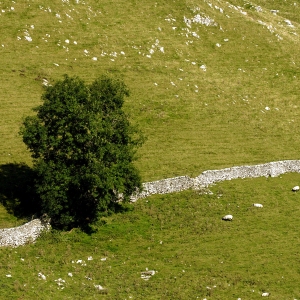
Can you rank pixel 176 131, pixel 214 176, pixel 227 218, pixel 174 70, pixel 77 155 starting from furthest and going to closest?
pixel 174 70, pixel 176 131, pixel 214 176, pixel 227 218, pixel 77 155

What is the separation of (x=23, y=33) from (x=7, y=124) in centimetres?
2008

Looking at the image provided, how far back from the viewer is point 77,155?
168 feet

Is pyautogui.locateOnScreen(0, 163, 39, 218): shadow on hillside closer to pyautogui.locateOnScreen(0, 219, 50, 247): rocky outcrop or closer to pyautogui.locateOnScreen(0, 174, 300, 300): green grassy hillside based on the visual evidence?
pyautogui.locateOnScreen(0, 219, 50, 247): rocky outcrop

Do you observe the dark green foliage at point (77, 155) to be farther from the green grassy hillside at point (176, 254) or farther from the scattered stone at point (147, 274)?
the scattered stone at point (147, 274)

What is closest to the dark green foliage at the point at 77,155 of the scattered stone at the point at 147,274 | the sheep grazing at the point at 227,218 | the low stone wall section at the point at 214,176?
the low stone wall section at the point at 214,176

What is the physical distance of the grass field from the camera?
154 ft

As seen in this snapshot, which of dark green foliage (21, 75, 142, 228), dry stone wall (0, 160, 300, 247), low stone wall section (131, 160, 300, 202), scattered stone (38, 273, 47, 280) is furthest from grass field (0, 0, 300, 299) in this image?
dark green foliage (21, 75, 142, 228)

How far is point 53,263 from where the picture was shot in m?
47.2

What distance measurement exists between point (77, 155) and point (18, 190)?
9.69 metres

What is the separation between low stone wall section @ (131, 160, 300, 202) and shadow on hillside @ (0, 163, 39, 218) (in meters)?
10.1

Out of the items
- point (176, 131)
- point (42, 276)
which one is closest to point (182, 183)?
point (176, 131)

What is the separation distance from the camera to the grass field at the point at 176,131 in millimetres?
47000

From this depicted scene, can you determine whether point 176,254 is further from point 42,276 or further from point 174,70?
point 174,70

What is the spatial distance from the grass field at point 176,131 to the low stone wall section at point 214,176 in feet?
3.56
